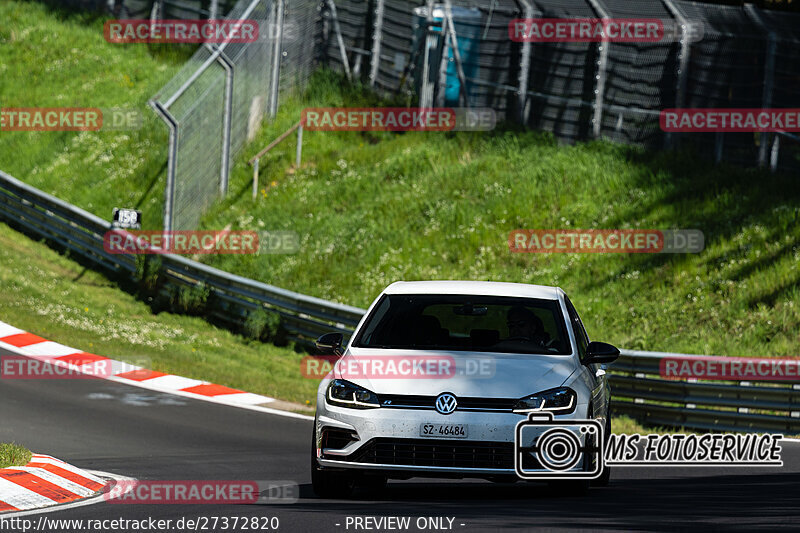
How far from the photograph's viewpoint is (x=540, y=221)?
2441 cm

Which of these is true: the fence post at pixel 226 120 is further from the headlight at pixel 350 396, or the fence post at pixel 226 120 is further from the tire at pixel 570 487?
the tire at pixel 570 487

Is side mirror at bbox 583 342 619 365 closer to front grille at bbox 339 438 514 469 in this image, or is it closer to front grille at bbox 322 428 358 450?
front grille at bbox 339 438 514 469

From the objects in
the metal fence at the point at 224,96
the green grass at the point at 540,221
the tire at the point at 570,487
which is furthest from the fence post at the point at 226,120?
the tire at the point at 570,487

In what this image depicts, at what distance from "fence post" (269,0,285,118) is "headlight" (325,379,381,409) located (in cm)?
2071

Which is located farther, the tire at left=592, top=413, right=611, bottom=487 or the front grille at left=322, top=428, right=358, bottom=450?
the tire at left=592, top=413, right=611, bottom=487

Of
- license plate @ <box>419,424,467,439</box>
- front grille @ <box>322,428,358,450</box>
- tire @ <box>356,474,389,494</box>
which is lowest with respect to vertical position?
tire @ <box>356,474,389,494</box>

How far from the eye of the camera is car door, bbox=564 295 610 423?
945cm

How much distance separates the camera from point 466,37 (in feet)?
91.8

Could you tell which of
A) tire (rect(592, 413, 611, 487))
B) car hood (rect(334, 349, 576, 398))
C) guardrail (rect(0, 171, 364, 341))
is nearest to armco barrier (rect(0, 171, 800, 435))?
guardrail (rect(0, 171, 364, 341))

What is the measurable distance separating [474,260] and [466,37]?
636 centimetres

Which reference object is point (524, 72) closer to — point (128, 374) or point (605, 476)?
point (128, 374)

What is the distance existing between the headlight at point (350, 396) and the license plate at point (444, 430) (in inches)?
14.1

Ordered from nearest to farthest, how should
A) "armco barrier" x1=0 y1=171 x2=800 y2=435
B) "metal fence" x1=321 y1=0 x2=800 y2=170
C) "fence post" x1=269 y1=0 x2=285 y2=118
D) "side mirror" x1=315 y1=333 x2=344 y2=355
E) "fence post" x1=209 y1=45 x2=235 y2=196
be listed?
Result: "side mirror" x1=315 y1=333 x2=344 y2=355 → "armco barrier" x1=0 y1=171 x2=800 y2=435 → "metal fence" x1=321 y1=0 x2=800 y2=170 → "fence post" x1=209 y1=45 x2=235 y2=196 → "fence post" x1=269 y1=0 x2=285 y2=118

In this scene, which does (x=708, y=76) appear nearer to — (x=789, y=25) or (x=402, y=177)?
(x=789, y=25)
